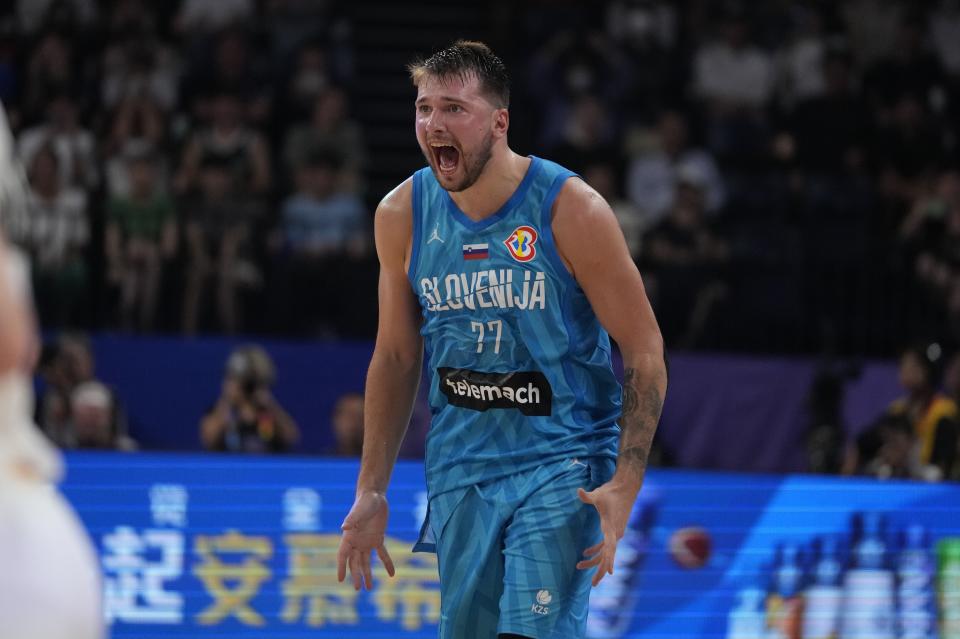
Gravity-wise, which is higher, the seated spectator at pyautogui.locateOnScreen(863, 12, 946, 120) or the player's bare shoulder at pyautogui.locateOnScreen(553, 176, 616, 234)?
the seated spectator at pyautogui.locateOnScreen(863, 12, 946, 120)

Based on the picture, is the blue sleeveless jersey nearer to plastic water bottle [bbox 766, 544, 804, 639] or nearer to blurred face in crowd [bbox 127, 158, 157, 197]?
plastic water bottle [bbox 766, 544, 804, 639]

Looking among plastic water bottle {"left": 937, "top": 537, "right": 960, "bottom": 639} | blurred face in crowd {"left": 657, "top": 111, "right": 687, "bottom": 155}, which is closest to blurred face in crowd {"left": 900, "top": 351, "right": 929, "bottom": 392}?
plastic water bottle {"left": 937, "top": 537, "right": 960, "bottom": 639}

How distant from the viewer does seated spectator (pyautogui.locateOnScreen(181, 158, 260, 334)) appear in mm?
11289

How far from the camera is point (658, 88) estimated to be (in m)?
13.6

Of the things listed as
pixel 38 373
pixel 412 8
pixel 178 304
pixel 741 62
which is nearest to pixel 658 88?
pixel 741 62

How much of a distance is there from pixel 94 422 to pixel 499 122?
5.64 m

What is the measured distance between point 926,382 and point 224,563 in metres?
4.57

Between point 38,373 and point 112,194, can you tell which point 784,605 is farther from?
point 112,194

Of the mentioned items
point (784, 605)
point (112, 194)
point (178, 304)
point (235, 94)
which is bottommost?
point (784, 605)

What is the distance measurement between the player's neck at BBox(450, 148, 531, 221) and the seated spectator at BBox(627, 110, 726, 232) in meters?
8.03

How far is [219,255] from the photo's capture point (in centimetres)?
1141

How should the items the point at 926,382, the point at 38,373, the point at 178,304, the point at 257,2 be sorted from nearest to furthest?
the point at 926,382
the point at 38,373
the point at 178,304
the point at 257,2

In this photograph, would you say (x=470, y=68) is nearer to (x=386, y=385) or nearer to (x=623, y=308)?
(x=623, y=308)

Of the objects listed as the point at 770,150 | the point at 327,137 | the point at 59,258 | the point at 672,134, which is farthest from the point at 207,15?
the point at 770,150
